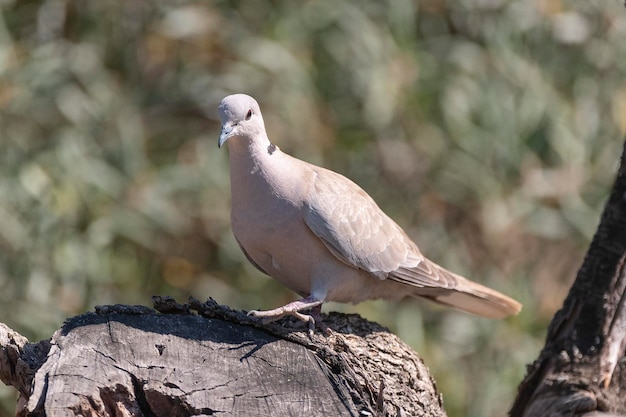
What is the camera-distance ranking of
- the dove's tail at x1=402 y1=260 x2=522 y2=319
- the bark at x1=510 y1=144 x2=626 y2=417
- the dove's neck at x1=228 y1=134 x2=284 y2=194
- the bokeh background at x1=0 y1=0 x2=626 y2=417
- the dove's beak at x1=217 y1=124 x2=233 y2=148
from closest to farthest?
the dove's beak at x1=217 y1=124 x2=233 y2=148
the dove's neck at x1=228 y1=134 x2=284 y2=194
the bark at x1=510 y1=144 x2=626 y2=417
the dove's tail at x1=402 y1=260 x2=522 y2=319
the bokeh background at x1=0 y1=0 x2=626 y2=417

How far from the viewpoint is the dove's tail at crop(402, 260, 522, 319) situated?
4.72 m

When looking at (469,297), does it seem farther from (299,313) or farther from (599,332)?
(299,313)

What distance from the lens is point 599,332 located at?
4289 millimetres

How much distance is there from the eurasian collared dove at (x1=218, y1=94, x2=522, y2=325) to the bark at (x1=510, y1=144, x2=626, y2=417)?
75 cm

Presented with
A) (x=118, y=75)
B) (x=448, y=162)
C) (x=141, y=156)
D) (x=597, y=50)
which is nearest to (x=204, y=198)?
(x=141, y=156)

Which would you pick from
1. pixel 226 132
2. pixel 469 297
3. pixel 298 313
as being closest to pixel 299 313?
pixel 298 313

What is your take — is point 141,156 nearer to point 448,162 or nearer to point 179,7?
point 179,7

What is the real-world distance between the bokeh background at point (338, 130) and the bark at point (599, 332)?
10.0ft

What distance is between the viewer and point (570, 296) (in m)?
4.38

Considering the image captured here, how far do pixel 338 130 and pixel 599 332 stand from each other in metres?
3.76

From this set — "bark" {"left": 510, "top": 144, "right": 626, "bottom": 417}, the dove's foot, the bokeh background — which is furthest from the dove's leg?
the bokeh background

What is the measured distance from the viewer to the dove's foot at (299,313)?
3664 mm

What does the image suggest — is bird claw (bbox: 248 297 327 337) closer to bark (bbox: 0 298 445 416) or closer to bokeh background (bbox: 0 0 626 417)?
bark (bbox: 0 298 445 416)

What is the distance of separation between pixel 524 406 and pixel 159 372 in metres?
1.75
